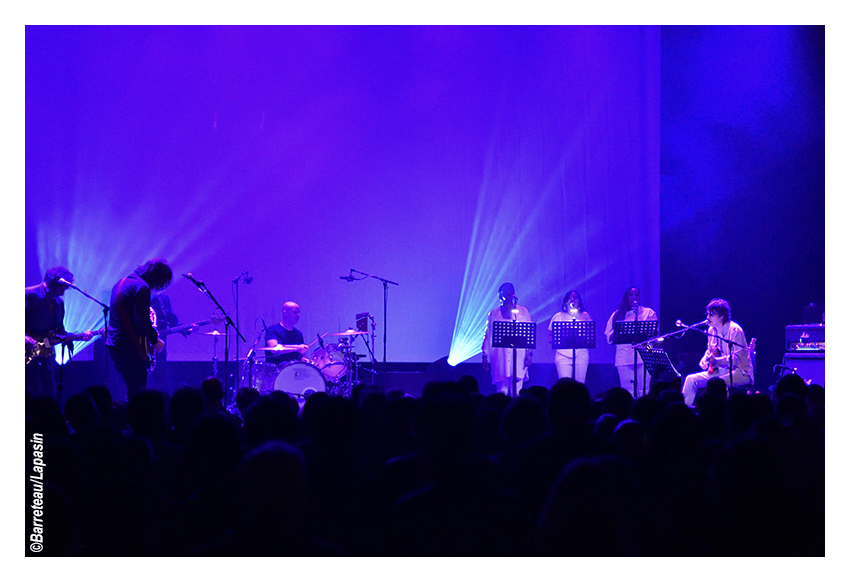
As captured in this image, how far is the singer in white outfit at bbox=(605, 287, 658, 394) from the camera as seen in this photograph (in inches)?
342

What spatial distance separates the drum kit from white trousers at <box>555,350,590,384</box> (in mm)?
2558

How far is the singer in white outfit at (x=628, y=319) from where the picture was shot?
8680 mm

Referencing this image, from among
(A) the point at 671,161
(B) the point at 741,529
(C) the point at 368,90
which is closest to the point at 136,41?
(C) the point at 368,90

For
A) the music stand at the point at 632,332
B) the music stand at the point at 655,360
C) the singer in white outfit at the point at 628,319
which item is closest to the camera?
the music stand at the point at 655,360

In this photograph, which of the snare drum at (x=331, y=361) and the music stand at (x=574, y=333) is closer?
the music stand at (x=574, y=333)

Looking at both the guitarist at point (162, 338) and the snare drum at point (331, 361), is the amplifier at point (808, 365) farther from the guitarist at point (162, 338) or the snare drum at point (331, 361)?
the guitarist at point (162, 338)

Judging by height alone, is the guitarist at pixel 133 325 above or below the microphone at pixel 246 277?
below

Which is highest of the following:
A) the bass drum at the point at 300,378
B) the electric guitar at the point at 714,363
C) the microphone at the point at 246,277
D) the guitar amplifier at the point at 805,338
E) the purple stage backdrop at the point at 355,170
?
the purple stage backdrop at the point at 355,170

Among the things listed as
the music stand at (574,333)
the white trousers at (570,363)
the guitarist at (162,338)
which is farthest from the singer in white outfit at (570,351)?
the guitarist at (162,338)

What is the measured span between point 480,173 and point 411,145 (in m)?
1.04

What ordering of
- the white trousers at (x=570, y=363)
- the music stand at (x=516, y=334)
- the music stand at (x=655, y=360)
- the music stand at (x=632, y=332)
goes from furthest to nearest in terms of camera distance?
the white trousers at (x=570, y=363)
the music stand at (x=516, y=334)
the music stand at (x=632, y=332)
the music stand at (x=655, y=360)

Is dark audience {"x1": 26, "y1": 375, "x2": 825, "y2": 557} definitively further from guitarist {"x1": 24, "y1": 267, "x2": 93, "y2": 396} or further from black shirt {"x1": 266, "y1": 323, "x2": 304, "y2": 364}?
black shirt {"x1": 266, "y1": 323, "x2": 304, "y2": 364}

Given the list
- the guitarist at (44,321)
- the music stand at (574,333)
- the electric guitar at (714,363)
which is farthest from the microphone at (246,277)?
the electric guitar at (714,363)

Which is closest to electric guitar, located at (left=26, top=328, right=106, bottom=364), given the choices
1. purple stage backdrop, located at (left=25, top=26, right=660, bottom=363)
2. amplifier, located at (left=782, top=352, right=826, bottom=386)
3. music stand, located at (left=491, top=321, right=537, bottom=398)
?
purple stage backdrop, located at (left=25, top=26, right=660, bottom=363)
